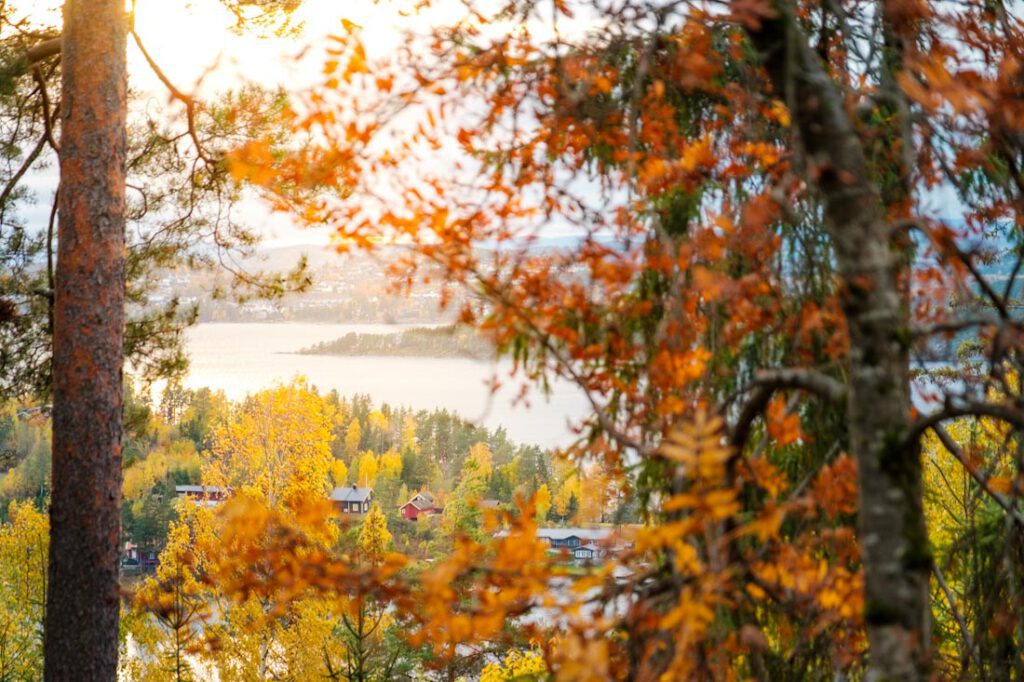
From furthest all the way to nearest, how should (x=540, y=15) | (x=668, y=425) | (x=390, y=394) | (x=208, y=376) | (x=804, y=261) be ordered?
1. (x=208, y=376)
2. (x=390, y=394)
3. (x=540, y=15)
4. (x=804, y=261)
5. (x=668, y=425)

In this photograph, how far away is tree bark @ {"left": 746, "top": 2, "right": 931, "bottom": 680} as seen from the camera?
154 centimetres

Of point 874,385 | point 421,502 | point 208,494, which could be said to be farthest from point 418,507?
point 874,385

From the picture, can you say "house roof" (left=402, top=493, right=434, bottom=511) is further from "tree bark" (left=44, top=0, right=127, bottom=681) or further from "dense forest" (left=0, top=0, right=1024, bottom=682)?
"tree bark" (left=44, top=0, right=127, bottom=681)

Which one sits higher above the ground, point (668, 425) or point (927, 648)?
point (668, 425)

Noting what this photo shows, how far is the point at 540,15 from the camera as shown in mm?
2811

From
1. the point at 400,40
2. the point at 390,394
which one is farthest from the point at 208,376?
the point at 400,40

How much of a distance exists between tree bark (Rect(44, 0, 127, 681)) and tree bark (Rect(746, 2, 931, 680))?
319cm

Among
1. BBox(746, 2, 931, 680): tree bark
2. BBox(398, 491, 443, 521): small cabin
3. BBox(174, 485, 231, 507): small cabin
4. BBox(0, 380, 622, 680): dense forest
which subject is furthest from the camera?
BBox(398, 491, 443, 521): small cabin

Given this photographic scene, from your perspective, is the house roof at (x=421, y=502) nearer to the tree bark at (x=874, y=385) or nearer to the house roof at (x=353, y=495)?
the house roof at (x=353, y=495)

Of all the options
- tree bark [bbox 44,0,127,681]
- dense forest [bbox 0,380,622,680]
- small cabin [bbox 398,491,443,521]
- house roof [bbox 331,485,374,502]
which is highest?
tree bark [bbox 44,0,127,681]

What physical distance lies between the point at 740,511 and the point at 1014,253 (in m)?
1.34

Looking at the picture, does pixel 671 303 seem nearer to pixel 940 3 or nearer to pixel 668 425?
pixel 668 425

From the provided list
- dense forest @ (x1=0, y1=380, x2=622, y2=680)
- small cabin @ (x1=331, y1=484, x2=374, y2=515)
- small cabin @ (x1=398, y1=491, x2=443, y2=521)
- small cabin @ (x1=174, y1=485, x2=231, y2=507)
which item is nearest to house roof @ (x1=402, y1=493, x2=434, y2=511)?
small cabin @ (x1=398, y1=491, x2=443, y2=521)

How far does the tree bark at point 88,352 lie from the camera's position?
12.1 feet
